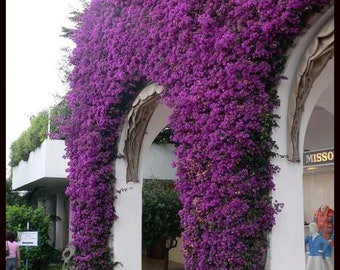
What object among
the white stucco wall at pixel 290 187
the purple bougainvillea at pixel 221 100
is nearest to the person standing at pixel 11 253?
the purple bougainvillea at pixel 221 100

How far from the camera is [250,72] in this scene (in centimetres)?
629

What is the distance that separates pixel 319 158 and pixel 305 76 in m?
3.85

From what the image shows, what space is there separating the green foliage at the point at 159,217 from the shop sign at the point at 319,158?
13.9 feet

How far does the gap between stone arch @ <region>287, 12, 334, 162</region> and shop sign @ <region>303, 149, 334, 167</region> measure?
3.16 m

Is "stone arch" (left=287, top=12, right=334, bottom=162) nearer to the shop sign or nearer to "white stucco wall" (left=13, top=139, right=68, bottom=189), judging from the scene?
the shop sign

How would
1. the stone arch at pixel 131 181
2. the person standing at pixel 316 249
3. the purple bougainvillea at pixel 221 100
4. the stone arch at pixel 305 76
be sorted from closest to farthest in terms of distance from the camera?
1. the stone arch at pixel 305 76
2. the purple bougainvillea at pixel 221 100
3. the person standing at pixel 316 249
4. the stone arch at pixel 131 181

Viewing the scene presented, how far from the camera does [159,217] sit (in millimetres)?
12648

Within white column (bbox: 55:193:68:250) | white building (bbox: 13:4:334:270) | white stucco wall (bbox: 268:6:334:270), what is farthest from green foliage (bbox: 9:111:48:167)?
white stucco wall (bbox: 268:6:334:270)

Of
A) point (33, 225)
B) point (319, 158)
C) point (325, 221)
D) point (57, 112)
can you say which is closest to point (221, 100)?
point (319, 158)

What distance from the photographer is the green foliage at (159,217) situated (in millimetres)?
12625

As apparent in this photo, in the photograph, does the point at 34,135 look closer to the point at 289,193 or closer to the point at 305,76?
the point at 289,193

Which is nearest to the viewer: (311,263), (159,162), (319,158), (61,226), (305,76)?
(305,76)

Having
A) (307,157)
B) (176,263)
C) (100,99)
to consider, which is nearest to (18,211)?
(176,263)

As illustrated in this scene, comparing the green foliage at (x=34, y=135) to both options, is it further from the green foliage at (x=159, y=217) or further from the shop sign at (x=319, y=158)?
the shop sign at (x=319, y=158)
